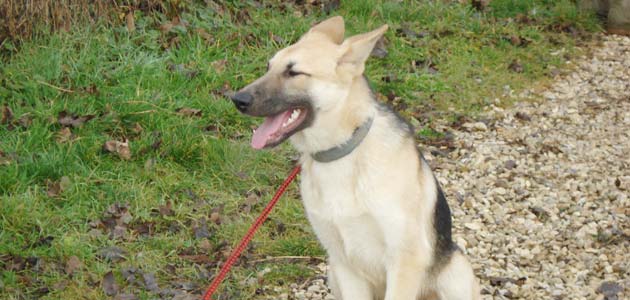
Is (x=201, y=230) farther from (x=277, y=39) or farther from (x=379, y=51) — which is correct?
(x=379, y=51)

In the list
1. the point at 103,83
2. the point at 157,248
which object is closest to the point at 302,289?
the point at 157,248

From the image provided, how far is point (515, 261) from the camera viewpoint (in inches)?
221

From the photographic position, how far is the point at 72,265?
17.3 ft

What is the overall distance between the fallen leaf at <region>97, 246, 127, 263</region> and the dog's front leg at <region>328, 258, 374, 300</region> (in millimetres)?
1667

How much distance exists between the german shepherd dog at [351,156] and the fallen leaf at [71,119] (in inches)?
110

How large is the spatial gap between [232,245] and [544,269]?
2007 millimetres

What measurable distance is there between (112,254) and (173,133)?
4.61ft

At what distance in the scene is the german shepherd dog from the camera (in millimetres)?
4047

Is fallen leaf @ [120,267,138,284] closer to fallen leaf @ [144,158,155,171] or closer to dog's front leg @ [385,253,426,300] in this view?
fallen leaf @ [144,158,155,171]

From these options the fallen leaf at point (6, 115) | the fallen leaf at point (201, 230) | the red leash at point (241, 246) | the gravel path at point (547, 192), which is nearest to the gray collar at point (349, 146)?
the red leash at point (241, 246)

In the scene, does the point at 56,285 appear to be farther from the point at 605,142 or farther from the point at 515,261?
the point at 605,142

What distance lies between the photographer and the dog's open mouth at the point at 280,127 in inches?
158

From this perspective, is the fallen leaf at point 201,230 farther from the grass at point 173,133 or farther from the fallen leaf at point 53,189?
the fallen leaf at point 53,189

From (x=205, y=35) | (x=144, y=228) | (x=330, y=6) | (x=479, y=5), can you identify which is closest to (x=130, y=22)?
(x=205, y=35)
